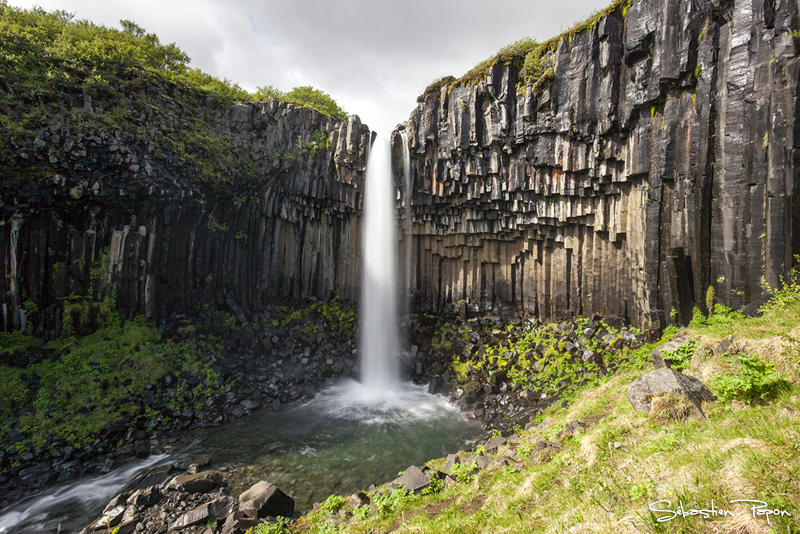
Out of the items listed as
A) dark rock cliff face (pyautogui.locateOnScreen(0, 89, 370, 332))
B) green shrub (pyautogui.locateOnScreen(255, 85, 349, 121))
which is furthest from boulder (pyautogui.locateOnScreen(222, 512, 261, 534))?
green shrub (pyautogui.locateOnScreen(255, 85, 349, 121))

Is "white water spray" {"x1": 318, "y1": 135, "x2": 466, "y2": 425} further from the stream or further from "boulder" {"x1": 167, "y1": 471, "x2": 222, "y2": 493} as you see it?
"boulder" {"x1": 167, "y1": 471, "x2": 222, "y2": 493}

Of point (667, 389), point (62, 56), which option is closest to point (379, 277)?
point (667, 389)

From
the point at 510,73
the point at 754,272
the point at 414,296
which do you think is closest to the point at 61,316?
the point at 414,296

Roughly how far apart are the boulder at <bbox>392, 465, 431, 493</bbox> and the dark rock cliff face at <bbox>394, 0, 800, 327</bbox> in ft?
28.8

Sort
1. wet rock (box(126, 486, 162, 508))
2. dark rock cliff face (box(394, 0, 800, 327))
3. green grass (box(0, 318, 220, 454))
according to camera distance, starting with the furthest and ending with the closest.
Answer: green grass (box(0, 318, 220, 454)) < dark rock cliff face (box(394, 0, 800, 327)) < wet rock (box(126, 486, 162, 508))

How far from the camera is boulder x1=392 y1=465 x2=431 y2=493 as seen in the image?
6160 millimetres

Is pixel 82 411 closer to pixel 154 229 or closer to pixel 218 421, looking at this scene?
pixel 218 421

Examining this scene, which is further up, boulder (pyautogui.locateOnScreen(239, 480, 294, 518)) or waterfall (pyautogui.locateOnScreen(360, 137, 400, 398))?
waterfall (pyautogui.locateOnScreen(360, 137, 400, 398))

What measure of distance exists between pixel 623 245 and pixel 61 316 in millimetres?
20716

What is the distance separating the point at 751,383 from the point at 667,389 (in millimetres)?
938

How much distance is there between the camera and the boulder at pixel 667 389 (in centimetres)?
502

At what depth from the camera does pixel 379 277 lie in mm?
18266

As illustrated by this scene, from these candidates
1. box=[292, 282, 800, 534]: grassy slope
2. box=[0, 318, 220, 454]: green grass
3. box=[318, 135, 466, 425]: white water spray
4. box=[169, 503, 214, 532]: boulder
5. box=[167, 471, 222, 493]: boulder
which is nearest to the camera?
box=[292, 282, 800, 534]: grassy slope

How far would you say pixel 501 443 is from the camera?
26.1 feet
